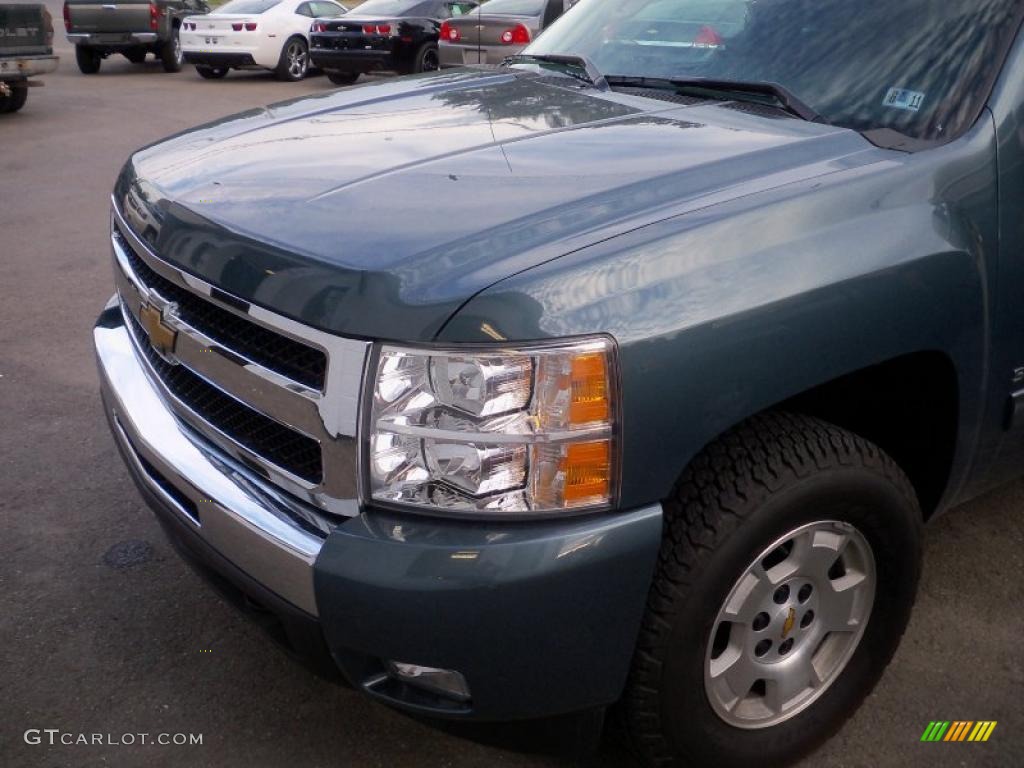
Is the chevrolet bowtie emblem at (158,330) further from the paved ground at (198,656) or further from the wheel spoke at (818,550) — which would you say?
the wheel spoke at (818,550)

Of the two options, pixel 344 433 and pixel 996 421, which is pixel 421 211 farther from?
pixel 996 421

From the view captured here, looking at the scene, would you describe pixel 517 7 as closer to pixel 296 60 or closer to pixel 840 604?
pixel 296 60

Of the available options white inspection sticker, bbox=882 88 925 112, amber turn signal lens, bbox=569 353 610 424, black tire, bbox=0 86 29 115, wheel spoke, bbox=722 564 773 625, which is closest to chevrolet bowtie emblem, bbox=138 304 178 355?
amber turn signal lens, bbox=569 353 610 424

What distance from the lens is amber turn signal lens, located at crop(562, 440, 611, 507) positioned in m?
1.85

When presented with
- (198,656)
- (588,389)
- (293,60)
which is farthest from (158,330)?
(293,60)

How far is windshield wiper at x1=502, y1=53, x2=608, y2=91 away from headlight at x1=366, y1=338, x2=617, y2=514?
1560 mm

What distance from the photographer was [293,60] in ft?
53.3

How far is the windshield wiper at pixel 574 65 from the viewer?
3184 millimetres

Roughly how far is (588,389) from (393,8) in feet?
45.7

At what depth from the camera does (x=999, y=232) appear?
235cm

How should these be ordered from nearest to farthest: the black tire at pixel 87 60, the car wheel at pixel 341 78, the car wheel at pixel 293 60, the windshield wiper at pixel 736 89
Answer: the windshield wiper at pixel 736 89 → the car wheel at pixel 341 78 → the car wheel at pixel 293 60 → the black tire at pixel 87 60

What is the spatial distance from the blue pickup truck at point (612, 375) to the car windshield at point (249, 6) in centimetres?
1441

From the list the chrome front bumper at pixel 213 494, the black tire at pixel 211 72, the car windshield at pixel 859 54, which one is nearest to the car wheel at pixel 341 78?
the black tire at pixel 211 72

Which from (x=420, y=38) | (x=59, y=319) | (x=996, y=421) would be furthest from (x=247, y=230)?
(x=420, y=38)
